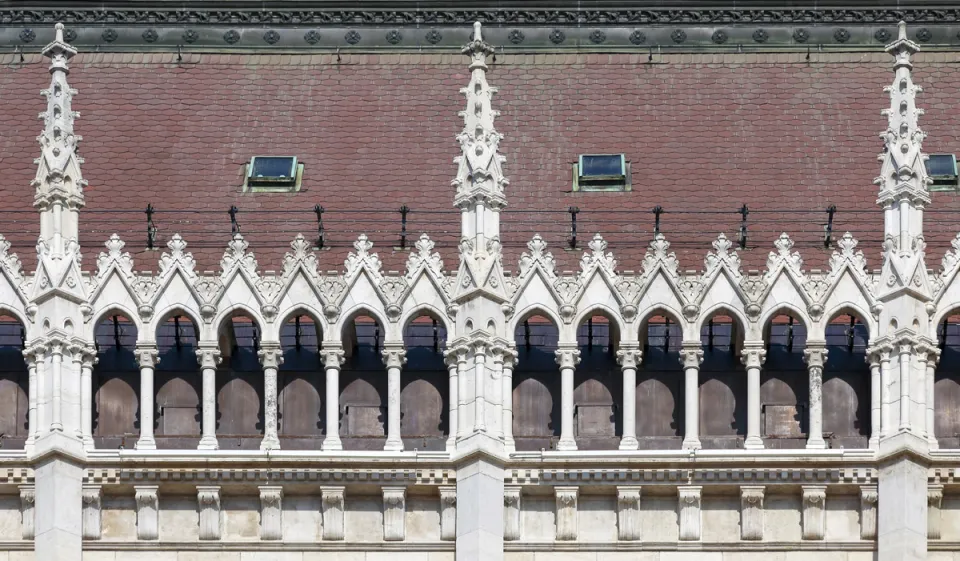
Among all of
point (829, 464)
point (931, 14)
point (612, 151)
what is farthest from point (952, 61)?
point (829, 464)

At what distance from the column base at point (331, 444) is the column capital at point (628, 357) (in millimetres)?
4781

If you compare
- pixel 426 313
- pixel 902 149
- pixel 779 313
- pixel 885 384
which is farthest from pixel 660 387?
pixel 902 149

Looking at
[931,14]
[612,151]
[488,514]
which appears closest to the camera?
[488,514]

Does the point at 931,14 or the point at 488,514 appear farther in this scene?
the point at 931,14

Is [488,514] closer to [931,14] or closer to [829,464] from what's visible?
[829,464]

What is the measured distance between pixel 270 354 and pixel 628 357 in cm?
586

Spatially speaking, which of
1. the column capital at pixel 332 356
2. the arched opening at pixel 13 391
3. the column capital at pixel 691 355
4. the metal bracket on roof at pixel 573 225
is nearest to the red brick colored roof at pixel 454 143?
the metal bracket on roof at pixel 573 225

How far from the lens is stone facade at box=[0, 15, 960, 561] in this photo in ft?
227

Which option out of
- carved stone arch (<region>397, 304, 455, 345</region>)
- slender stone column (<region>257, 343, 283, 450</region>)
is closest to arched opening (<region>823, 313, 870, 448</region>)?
carved stone arch (<region>397, 304, 455, 345</region>)

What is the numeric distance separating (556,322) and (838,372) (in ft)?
16.2

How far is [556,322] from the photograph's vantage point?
69875 millimetres

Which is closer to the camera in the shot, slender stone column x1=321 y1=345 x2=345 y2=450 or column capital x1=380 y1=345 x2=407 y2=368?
slender stone column x1=321 y1=345 x2=345 y2=450

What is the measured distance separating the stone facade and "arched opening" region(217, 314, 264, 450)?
1.80 feet

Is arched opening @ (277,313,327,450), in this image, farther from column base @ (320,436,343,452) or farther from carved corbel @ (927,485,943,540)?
carved corbel @ (927,485,943,540)
